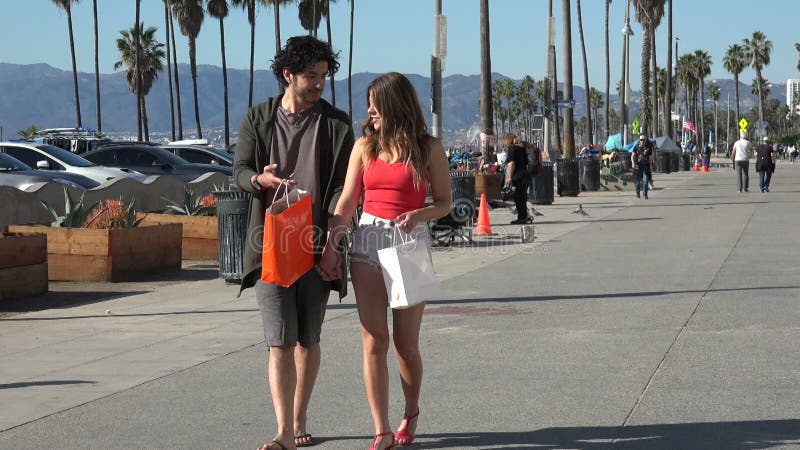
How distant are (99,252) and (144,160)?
15720 millimetres

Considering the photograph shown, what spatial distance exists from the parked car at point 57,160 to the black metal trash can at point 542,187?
9.24m

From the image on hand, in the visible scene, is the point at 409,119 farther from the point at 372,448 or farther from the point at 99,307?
the point at 99,307

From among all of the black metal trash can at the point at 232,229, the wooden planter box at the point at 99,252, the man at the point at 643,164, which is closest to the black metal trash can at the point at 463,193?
the wooden planter box at the point at 99,252

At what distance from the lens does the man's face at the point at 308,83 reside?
5688 millimetres

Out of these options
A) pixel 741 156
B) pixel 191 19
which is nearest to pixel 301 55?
pixel 741 156

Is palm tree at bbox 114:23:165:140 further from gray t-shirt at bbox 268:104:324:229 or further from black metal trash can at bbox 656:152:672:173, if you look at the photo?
gray t-shirt at bbox 268:104:324:229

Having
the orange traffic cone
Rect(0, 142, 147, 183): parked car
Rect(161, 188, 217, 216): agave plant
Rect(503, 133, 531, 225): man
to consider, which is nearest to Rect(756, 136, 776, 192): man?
Rect(503, 133, 531, 225): man

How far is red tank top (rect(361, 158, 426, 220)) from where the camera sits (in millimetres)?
5672

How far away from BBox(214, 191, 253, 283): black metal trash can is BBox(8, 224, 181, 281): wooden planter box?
5.03ft

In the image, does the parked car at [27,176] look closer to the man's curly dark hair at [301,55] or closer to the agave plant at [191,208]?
the agave plant at [191,208]

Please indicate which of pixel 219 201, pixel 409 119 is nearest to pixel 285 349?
pixel 409 119

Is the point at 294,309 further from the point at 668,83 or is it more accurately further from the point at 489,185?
the point at 668,83

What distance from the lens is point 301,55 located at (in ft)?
18.6

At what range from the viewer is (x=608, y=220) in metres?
23.6
